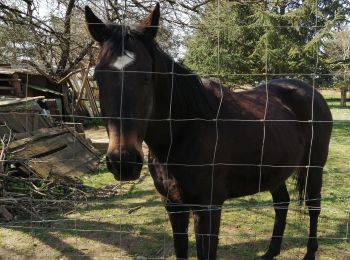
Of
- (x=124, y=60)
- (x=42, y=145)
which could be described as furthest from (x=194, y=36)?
(x=124, y=60)

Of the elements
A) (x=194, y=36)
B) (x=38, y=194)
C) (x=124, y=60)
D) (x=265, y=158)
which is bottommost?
(x=38, y=194)

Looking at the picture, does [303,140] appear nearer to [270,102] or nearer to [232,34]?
[270,102]

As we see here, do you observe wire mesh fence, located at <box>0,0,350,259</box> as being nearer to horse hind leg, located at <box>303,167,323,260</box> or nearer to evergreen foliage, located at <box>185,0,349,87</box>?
horse hind leg, located at <box>303,167,323,260</box>

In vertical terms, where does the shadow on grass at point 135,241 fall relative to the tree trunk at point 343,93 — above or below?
below

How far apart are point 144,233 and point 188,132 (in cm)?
203

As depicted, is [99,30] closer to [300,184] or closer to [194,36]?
[300,184]

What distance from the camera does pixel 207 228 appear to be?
2.63 metres

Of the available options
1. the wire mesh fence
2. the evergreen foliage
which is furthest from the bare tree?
the evergreen foliage

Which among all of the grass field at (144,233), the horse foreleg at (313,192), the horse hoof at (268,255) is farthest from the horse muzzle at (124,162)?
the horse foreleg at (313,192)

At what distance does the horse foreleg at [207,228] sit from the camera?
2584 millimetres

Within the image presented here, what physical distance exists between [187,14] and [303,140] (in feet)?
19.9

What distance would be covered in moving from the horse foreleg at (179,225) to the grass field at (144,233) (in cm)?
32

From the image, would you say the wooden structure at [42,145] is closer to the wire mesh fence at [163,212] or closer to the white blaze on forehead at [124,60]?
the wire mesh fence at [163,212]

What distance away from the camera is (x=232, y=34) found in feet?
46.8
